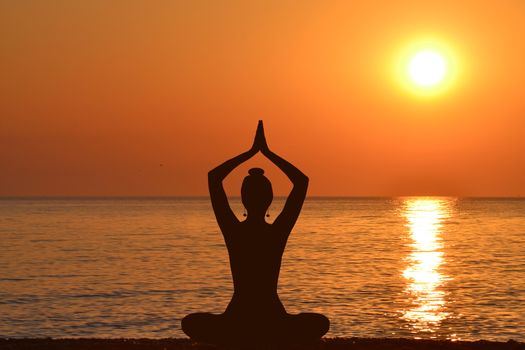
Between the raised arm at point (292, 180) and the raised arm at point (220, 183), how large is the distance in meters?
0.16

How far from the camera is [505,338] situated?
23.5m

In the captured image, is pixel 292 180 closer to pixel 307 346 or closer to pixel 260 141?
pixel 260 141

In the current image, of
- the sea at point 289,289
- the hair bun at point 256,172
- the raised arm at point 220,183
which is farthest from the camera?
the sea at point 289,289

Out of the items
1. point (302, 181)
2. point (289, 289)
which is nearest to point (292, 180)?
point (302, 181)

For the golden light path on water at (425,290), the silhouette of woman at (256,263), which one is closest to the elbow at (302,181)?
the silhouette of woman at (256,263)

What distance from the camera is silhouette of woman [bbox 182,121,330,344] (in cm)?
997

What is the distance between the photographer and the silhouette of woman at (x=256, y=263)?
9969 mm

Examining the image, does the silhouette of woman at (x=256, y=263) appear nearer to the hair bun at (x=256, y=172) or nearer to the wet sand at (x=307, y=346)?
the hair bun at (x=256, y=172)

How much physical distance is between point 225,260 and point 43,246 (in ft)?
67.8

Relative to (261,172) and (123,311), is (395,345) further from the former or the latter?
(123,311)

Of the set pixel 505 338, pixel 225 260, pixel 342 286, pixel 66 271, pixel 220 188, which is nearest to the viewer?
pixel 220 188

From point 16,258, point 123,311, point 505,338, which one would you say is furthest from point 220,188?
point 16,258

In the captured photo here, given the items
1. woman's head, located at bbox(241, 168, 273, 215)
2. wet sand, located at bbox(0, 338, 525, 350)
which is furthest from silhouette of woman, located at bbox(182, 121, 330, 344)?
wet sand, located at bbox(0, 338, 525, 350)

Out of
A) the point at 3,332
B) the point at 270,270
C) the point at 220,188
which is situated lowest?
the point at 3,332
